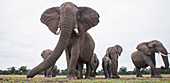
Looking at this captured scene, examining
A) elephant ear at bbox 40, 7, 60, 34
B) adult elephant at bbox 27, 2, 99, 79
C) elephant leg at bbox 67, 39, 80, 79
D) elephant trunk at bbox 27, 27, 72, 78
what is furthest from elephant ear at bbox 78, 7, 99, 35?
elephant trunk at bbox 27, 27, 72, 78

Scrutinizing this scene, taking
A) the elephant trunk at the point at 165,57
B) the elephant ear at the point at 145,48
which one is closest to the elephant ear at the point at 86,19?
the elephant trunk at the point at 165,57

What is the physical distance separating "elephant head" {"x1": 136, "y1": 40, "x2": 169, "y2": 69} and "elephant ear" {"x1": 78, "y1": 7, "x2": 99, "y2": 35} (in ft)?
23.5

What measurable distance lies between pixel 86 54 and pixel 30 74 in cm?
464

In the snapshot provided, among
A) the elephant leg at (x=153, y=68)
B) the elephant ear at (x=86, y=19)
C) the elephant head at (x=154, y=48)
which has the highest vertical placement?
the elephant ear at (x=86, y=19)

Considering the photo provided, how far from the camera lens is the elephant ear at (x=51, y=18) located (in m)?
7.42

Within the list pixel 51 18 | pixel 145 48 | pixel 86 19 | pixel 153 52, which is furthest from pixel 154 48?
pixel 51 18

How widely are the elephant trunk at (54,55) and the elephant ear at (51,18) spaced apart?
133 centimetres

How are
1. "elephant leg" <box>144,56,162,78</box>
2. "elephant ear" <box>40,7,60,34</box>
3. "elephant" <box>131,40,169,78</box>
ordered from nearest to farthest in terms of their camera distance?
1. "elephant ear" <box>40,7,60,34</box>
2. "elephant leg" <box>144,56,162,78</box>
3. "elephant" <box>131,40,169,78</box>

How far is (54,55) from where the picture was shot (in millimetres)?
5543

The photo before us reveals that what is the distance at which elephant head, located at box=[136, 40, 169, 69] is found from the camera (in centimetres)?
1223

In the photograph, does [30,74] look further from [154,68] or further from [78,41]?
[154,68]

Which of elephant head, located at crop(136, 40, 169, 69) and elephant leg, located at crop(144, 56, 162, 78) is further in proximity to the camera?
elephant head, located at crop(136, 40, 169, 69)

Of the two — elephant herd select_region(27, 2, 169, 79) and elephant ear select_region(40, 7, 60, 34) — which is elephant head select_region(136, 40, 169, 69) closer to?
elephant herd select_region(27, 2, 169, 79)

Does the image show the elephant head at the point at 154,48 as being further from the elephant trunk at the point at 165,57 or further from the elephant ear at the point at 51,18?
the elephant ear at the point at 51,18
